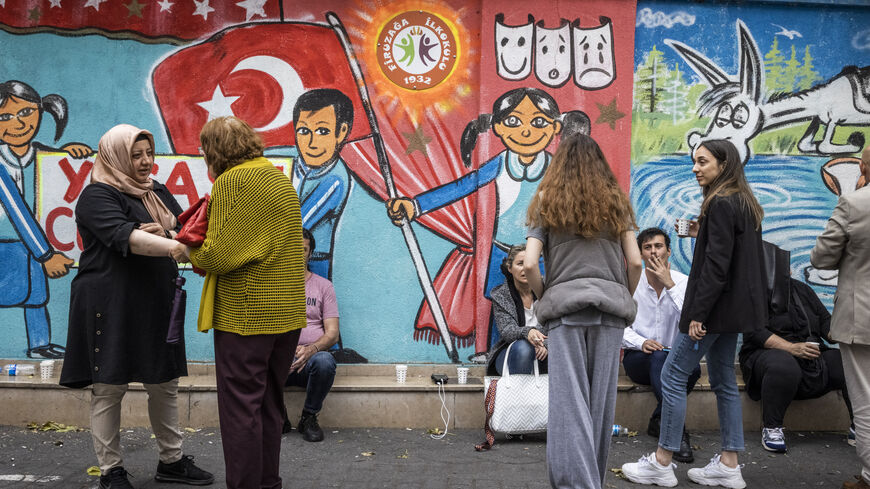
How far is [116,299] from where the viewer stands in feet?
13.3

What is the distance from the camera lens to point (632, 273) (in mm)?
3748

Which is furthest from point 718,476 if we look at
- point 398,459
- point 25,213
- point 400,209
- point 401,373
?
point 25,213

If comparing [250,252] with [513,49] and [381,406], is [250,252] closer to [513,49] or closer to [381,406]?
[381,406]

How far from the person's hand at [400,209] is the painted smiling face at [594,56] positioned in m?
1.70

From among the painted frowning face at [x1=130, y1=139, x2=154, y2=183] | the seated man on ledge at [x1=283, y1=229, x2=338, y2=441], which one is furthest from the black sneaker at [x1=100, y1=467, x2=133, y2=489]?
the painted frowning face at [x1=130, y1=139, x2=154, y2=183]

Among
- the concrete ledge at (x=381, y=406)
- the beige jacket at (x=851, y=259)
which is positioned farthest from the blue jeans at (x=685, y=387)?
the concrete ledge at (x=381, y=406)

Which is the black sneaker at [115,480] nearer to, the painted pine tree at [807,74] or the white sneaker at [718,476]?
the white sneaker at [718,476]

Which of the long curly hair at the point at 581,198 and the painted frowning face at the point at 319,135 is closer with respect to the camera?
the long curly hair at the point at 581,198

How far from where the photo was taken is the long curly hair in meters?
3.56

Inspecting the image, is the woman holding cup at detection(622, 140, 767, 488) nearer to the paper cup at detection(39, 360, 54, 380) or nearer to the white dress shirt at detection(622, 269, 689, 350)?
the white dress shirt at detection(622, 269, 689, 350)

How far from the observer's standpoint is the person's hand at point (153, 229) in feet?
13.1

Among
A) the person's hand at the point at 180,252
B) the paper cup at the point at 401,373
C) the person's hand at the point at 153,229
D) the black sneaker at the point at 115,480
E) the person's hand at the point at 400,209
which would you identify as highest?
the person's hand at the point at 400,209

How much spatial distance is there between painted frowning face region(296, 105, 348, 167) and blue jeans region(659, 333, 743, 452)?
125 inches

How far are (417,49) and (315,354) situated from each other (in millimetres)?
2605
